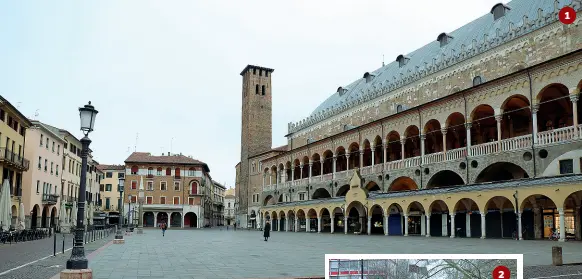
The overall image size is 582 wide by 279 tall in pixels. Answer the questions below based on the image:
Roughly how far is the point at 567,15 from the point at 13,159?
141 ft

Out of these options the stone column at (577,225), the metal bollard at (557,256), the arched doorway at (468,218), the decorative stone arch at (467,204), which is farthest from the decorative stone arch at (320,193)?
the metal bollard at (557,256)

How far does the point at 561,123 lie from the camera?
33.7 m

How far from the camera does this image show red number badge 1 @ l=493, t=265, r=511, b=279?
409cm

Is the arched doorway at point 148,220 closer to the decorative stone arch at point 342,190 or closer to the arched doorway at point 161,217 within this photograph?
the arched doorway at point 161,217

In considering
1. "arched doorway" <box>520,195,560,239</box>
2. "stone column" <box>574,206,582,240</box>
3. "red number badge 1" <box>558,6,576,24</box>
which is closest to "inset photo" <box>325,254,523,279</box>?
"stone column" <box>574,206,582,240</box>

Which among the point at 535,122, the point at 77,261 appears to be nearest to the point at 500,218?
the point at 535,122

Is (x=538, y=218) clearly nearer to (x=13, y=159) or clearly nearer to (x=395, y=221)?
(x=395, y=221)

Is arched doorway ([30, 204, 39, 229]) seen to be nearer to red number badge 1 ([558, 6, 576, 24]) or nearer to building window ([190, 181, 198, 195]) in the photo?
building window ([190, 181, 198, 195])

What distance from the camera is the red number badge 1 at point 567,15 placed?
31234 millimetres

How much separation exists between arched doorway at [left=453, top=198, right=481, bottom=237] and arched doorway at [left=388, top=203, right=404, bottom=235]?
5.88 meters

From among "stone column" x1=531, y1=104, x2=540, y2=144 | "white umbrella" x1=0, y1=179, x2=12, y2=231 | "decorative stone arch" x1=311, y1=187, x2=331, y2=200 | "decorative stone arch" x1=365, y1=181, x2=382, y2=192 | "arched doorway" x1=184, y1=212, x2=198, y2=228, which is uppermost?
"stone column" x1=531, y1=104, x2=540, y2=144

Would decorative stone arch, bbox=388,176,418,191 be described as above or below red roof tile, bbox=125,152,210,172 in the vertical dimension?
below

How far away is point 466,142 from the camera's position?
40.1 meters

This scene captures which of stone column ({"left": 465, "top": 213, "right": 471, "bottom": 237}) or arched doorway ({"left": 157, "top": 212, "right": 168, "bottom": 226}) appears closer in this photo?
stone column ({"left": 465, "top": 213, "right": 471, "bottom": 237})
